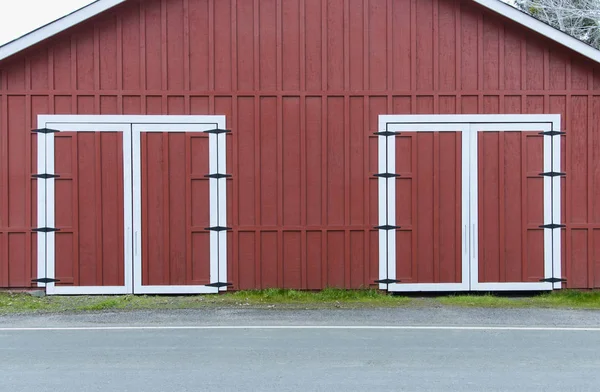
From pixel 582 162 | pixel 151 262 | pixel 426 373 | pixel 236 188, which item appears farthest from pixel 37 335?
pixel 582 162

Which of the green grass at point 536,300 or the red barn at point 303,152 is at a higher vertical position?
the red barn at point 303,152

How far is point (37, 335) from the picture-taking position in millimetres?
8008

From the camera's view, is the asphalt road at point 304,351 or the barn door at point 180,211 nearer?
the asphalt road at point 304,351

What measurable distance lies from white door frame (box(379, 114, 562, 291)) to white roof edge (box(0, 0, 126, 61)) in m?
4.88

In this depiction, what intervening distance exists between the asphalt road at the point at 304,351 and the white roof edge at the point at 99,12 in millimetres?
4172

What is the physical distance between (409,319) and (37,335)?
4751 mm

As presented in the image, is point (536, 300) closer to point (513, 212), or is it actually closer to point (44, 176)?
point (513, 212)

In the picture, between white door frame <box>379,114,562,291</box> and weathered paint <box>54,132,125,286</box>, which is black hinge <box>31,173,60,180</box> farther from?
white door frame <box>379,114,562,291</box>

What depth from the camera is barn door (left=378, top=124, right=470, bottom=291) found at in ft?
35.6

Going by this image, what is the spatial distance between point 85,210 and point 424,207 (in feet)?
18.2

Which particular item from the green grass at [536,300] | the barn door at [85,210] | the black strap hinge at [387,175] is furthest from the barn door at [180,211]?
the green grass at [536,300]

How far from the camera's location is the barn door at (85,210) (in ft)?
35.2

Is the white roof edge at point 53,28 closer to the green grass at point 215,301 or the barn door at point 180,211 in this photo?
the barn door at point 180,211

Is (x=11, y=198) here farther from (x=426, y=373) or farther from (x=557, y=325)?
(x=557, y=325)
